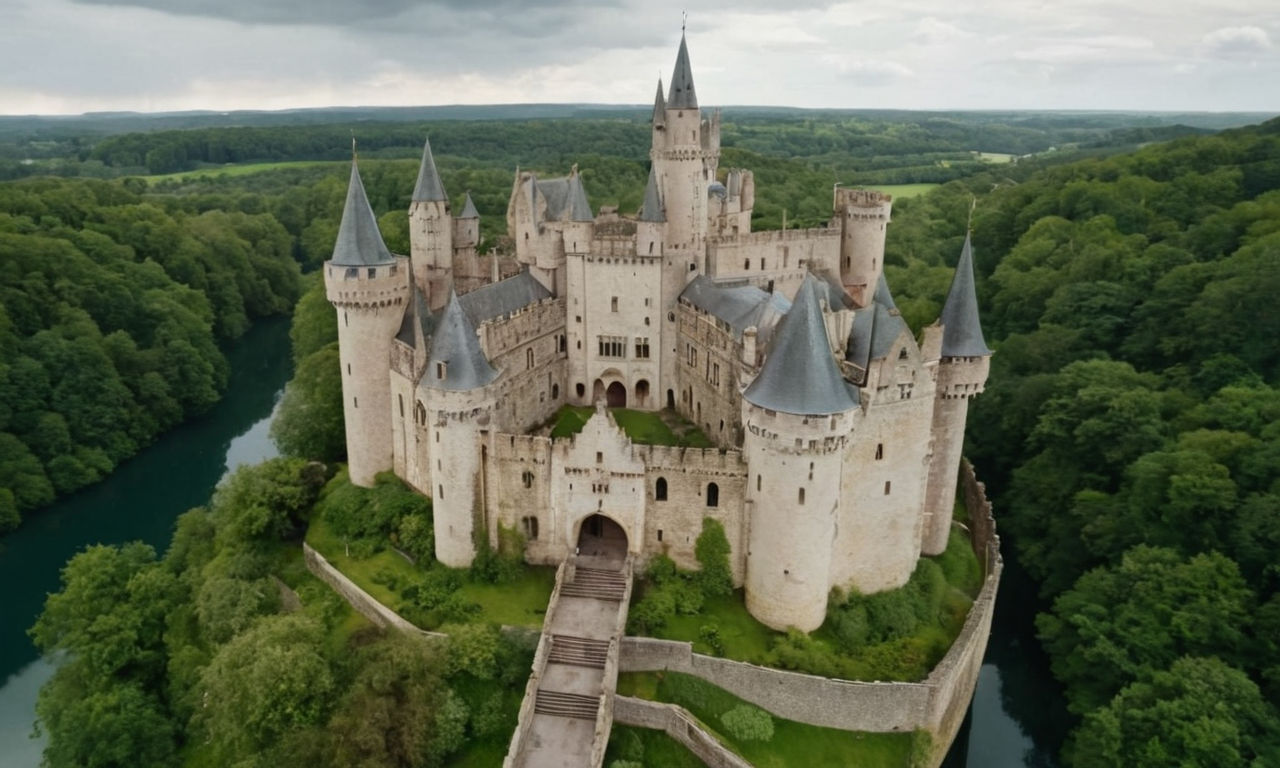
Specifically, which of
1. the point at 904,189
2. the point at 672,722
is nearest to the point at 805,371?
the point at 672,722

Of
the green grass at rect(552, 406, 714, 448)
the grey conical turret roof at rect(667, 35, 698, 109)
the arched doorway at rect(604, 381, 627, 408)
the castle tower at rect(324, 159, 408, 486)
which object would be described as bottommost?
the green grass at rect(552, 406, 714, 448)

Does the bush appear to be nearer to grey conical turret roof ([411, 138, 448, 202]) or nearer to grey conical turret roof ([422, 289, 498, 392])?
grey conical turret roof ([422, 289, 498, 392])

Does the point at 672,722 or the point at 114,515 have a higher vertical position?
the point at 672,722

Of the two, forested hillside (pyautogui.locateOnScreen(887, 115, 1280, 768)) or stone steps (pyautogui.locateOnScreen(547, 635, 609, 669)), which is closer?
forested hillside (pyautogui.locateOnScreen(887, 115, 1280, 768))

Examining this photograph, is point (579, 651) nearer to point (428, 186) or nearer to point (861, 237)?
point (428, 186)

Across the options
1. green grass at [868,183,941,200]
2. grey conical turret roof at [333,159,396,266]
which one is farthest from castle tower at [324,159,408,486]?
green grass at [868,183,941,200]

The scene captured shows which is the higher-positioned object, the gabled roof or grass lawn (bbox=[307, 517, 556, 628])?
the gabled roof
